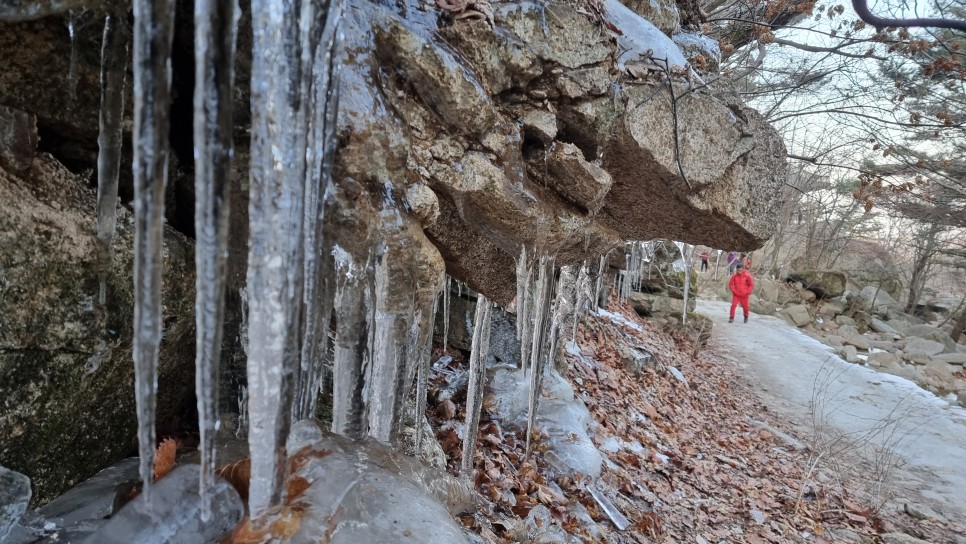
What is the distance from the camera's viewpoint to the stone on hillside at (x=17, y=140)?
5.96ft

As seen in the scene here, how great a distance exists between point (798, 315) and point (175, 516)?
1844 cm

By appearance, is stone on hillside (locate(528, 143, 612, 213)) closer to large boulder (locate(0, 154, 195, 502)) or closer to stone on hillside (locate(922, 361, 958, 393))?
large boulder (locate(0, 154, 195, 502))

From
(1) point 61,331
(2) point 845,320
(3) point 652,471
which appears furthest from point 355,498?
(2) point 845,320

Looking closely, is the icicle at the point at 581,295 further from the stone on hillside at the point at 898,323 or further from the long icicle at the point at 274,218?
the stone on hillside at the point at 898,323

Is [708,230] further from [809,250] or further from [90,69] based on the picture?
[809,250]

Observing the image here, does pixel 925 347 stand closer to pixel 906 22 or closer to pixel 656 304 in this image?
pixel 656 304

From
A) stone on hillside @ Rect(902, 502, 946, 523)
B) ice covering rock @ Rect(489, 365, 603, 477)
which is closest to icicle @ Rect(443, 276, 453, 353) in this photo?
ice covering rock @ Rect(489, 365, 603, 477)

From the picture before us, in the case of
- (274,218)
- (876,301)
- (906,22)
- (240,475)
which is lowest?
(876,301)

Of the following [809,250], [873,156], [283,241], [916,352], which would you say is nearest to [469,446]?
[283,241]

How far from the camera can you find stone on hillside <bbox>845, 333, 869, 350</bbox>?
43.6 feet

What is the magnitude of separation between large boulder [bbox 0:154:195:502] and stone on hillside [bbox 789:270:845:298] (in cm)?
2070

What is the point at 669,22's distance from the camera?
4.40 meters

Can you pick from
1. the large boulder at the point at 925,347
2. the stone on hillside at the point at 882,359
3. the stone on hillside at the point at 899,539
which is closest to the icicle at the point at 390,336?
the stone on hillside at the point at 899,539

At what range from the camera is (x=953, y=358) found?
11.9 meters
